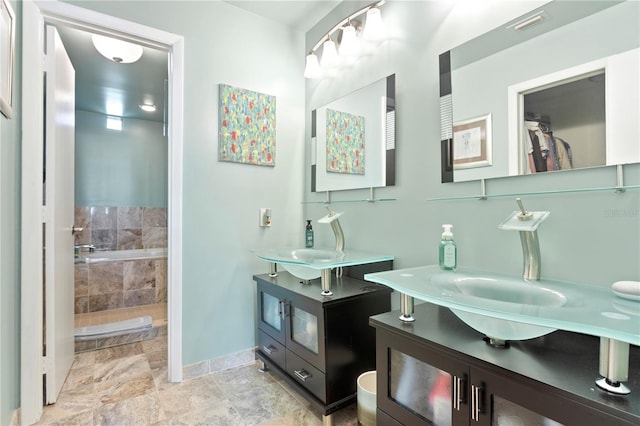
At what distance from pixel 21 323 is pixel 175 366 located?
32.2 inches

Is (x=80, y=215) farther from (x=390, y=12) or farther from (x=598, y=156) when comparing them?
(x=598, y=156)

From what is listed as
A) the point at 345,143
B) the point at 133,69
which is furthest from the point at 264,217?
the point at 133,69

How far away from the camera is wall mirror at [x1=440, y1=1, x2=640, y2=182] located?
3.33ft

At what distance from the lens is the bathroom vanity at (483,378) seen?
29.4 inches

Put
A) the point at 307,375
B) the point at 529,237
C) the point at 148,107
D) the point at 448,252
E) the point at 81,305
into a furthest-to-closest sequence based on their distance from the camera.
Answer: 1. the point at 148,107
2. the point at 81,305
3. the point at 307,375
4. the point at 448,252
5. the point at 529,237

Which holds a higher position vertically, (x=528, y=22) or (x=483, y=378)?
(x=528, y=22)

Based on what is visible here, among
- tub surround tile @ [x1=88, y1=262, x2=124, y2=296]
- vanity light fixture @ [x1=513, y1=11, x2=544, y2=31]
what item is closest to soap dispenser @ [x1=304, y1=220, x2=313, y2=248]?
vanity light fixture @ [x1=513, y1=11, x2=544, y2=31]

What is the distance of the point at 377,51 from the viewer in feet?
6.25

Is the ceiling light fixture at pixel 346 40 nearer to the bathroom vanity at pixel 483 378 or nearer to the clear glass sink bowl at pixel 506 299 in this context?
the clear glass sink bowl at pixel 506 299

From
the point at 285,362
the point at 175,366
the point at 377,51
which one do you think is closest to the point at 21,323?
the point at 175,366

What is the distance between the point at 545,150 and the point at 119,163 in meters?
4.39

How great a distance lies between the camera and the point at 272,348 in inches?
76.3

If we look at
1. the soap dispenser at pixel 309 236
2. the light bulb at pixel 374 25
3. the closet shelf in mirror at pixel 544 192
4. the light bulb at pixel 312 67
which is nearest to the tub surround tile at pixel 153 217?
the soap dispenser at pixel 309 236

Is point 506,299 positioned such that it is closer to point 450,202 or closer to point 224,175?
point 450,202
